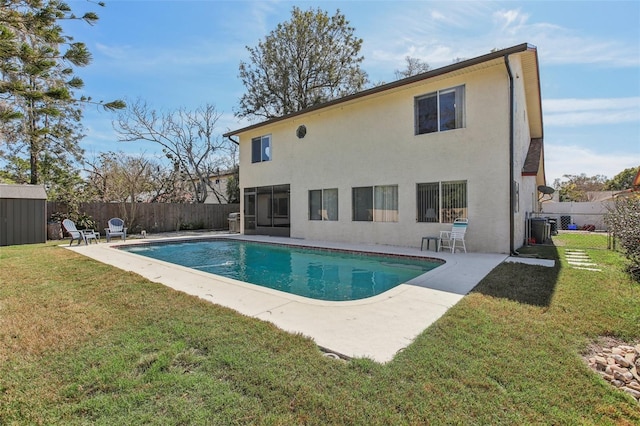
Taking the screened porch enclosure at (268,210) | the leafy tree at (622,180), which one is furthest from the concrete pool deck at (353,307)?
the leafy tree at (622,180)

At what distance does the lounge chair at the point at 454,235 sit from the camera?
9.67 m

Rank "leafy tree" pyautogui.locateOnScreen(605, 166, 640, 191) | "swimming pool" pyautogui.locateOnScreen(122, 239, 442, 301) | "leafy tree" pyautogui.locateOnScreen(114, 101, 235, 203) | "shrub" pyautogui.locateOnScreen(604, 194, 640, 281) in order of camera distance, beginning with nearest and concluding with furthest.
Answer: "shrub" pyautogui.locateOnScreen(604, 194, 640, 281)
"swimming pool" pyautogui.locateOnScreen(122, 239, 442, 301)
"leafy tree" pyautogui.locateOnScreen(114, 101, 235, 203)
"leafy tree" pyautogui.locateOnScreen(605, 166, 640, 191)

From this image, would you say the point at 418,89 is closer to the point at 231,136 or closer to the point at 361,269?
the point at 361,269

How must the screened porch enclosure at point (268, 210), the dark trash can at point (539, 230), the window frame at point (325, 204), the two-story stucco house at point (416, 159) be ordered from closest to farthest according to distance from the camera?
the two-story stucco house at point (416, 159)
the dark trash can at point (539, 230)
the window frame at point (325, 204)
the screened porch enclosure at point (268, 210)

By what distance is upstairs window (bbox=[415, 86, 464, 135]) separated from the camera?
10.2m

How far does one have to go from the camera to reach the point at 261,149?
16.5m

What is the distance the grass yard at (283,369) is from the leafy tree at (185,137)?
763 inches

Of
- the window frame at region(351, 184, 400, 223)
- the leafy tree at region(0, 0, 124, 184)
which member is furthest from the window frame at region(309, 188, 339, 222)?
the leafy tree at region(0, 0, 124, 184)

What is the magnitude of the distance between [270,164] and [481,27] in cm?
1052

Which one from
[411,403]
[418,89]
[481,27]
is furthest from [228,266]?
[481,27]

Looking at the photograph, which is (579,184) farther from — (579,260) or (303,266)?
(303,266)

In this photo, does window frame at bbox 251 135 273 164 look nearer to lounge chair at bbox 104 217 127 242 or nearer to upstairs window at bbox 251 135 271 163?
upstairs window at bbox 251 135 271 163

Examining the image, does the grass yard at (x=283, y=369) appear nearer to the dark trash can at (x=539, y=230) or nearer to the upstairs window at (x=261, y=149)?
the dark trash can at (x=539, y=230)

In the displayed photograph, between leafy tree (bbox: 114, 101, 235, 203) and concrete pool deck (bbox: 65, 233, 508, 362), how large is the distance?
16.5 meters
